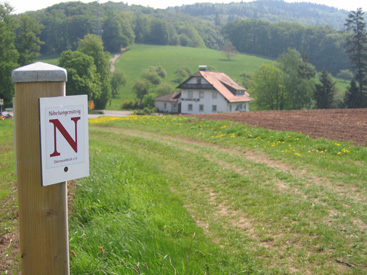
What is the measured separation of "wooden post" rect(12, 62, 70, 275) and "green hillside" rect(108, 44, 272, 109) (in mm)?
83004

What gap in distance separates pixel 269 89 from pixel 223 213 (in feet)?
178

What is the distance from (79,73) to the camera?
56781 mm

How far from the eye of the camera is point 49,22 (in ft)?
368

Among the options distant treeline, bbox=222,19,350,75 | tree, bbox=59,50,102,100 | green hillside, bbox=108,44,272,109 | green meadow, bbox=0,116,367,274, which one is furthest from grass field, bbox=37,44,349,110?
green meadow, bbox=0,116,367,274

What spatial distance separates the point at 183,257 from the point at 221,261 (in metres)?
0.52

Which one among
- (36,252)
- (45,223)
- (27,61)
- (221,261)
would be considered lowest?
(221,261)

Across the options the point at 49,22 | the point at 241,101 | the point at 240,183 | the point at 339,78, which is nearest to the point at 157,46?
the point at 49,22

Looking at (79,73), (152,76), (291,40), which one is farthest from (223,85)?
(291,40)

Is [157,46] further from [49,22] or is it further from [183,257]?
[183,257]

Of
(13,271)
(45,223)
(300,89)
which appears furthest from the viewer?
(300,89)

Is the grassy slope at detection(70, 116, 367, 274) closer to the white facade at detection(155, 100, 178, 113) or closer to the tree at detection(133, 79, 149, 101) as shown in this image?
the white facade at detection(155, 100, 178, 113)

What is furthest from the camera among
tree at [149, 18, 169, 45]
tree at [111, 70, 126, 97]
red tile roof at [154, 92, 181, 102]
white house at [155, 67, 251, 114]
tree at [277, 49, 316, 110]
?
tree at [149, 18, 169, 45]

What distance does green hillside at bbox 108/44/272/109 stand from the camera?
95.2 metres

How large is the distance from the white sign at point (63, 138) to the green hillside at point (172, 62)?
82.9 metres
